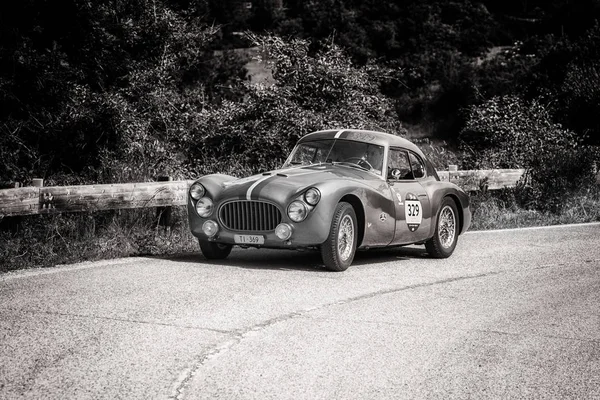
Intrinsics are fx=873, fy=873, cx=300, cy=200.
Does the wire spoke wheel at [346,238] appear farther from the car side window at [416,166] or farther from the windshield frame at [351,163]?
the car side window at [416,166]

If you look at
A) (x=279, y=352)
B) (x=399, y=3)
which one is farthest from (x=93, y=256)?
(x=399, y=3)

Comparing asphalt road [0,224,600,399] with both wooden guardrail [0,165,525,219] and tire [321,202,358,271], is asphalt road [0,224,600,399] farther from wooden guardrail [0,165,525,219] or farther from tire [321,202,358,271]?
wooden guardrail [0,165,525,219]

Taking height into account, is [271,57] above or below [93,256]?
above

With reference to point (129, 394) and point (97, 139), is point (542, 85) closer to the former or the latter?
point (97, 139)

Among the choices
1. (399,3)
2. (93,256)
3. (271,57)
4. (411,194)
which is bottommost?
(93,256)

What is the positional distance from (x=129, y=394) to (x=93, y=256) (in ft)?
17.5

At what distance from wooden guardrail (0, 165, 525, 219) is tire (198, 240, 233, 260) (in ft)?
5.42

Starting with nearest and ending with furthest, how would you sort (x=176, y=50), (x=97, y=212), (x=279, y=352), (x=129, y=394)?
(x=129, y=394), (x=279, y=352), (x=97, y=212), (x=176, y=50)

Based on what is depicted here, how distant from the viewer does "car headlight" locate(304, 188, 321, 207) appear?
29.7 feet

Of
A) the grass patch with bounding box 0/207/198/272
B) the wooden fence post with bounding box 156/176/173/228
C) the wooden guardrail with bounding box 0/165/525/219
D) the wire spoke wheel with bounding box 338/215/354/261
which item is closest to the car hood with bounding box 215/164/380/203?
the wire spoke wheel with bounding box 338/215/354/261

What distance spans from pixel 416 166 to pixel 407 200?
0.91 m

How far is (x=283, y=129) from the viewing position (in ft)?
58.8

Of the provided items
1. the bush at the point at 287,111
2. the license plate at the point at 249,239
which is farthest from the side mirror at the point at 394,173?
the bush at the point at 287,111

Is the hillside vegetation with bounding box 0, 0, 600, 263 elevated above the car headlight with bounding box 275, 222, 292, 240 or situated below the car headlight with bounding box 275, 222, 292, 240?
above
